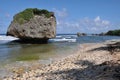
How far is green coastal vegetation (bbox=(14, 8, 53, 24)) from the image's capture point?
41875 millimetres

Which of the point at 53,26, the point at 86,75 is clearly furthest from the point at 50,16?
the point at 86,75

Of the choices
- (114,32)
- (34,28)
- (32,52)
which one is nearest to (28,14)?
(34,28)

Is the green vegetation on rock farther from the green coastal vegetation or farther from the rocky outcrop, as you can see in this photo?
the rocky outcrop

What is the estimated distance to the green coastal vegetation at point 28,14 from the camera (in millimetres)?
41875

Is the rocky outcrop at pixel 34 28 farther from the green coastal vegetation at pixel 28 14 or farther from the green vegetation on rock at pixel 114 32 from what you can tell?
the green vegetation on rock at pixel 114 32

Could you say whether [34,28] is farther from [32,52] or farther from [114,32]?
[114,32]

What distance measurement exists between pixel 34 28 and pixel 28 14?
290 centimetres

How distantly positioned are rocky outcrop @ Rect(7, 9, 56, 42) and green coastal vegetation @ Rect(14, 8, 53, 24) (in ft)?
0.97

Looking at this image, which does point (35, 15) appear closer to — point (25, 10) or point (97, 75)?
point (25, 10)

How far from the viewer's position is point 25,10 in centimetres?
4419

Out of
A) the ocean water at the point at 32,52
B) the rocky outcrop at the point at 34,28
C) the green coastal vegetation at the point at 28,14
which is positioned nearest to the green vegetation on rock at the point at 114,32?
the green coastal vegetation at the point at 28,14

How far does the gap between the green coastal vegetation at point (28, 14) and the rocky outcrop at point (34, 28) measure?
30cm

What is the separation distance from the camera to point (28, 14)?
42.2 m

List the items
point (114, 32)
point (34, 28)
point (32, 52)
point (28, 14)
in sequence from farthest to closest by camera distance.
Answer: point (114, 32) → point (28, 14) → point (34, 28) → point (32, 52)
